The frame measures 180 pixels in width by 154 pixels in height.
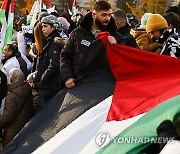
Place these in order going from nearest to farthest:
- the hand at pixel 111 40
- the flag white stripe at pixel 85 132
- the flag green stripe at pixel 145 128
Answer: the flag green stripe at pixel 145 128 < the flag white stripe at pixel 85 132 < the hand at pixel 111 40

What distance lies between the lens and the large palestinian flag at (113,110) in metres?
3.24

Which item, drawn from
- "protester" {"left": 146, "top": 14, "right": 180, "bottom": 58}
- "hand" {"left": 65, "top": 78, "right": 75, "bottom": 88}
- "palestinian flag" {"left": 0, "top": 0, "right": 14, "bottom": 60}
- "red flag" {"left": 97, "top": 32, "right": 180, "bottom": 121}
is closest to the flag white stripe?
"red flag" {"left": 97, "top": 32, "right": 180, "bottom": 121}

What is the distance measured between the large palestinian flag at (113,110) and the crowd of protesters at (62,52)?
23cm

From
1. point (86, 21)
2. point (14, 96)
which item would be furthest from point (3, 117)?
point (86, 21)

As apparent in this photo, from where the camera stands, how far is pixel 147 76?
15.1ft

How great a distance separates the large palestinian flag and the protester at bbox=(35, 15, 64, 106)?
959mm

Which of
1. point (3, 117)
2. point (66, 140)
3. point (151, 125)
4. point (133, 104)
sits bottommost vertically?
point (3, 117)

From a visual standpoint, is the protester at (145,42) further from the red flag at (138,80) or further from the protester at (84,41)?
the red flag at (138,80)

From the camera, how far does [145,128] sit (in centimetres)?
311

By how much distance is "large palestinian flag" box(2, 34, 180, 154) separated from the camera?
10.6ft

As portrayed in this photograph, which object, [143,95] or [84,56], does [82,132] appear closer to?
[143,95]

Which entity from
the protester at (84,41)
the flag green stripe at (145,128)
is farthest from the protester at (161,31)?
the flag green stripe at (145,128)

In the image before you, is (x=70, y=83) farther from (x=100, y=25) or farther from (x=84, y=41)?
(x=100, y=25)

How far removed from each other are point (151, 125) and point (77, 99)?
1826 mm
